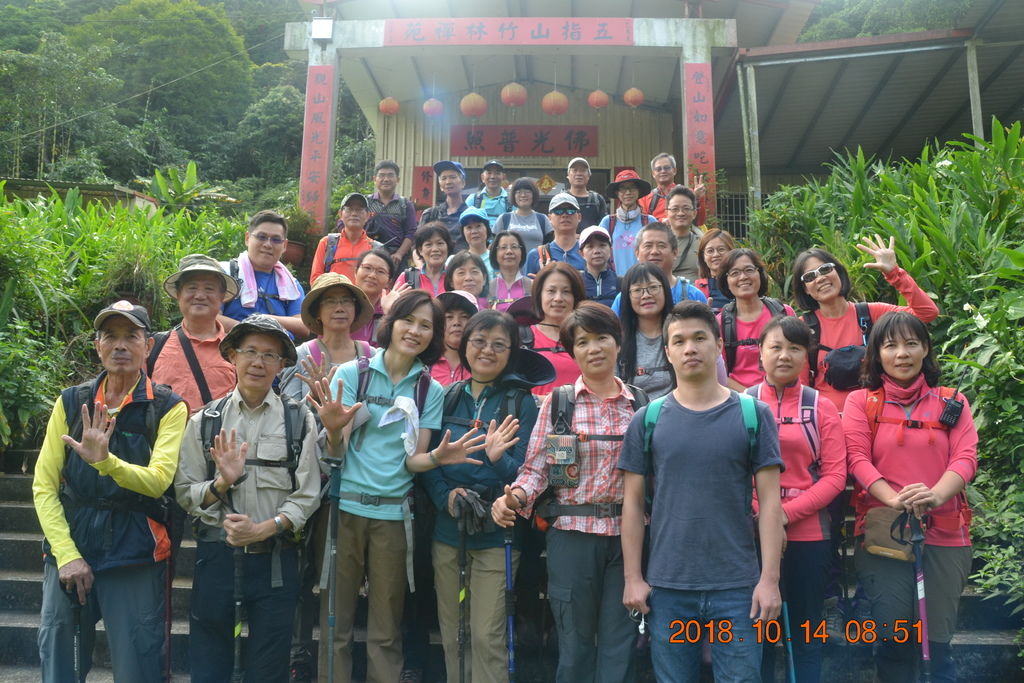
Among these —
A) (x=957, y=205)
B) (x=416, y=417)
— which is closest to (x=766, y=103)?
(x=957, y=205)

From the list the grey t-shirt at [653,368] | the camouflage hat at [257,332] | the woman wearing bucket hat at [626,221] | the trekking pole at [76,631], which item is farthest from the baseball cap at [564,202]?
the trekking pole at [76,631]

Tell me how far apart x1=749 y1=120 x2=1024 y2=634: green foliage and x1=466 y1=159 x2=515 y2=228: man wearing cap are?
9.31 feet

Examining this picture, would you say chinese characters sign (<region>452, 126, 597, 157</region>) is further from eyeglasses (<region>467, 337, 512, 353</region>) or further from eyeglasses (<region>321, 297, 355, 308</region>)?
eyeglasses (<region>467, 337, 512, 353</region>)

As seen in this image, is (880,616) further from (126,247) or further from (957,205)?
(126,247)

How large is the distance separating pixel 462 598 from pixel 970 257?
473cm

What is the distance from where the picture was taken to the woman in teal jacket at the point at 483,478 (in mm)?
3217

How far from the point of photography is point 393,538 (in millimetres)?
3354

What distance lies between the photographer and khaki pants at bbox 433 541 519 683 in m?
3.17

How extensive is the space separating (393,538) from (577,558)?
2.93 feet

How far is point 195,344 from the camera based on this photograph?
3934 mm

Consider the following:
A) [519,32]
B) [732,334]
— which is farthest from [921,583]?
[519,32]

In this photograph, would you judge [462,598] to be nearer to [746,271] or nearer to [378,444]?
[378,444]

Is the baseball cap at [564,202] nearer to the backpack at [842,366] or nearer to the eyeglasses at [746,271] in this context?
the eyeglasses at [746,271]
